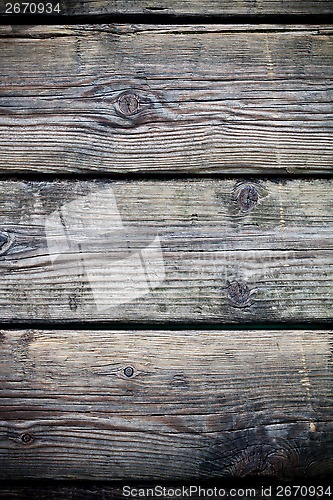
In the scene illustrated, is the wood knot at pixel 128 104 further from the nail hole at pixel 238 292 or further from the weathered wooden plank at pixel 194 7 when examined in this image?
the nail hole at pixel 238 292

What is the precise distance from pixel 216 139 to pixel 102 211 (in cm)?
25

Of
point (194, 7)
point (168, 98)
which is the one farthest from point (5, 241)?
point (194, 7)

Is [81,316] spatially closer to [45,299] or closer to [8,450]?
[45,299]

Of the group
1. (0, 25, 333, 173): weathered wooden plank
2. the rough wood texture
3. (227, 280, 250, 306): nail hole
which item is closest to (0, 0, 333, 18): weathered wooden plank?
(0, 25, 333, 173): weathered wooden plank

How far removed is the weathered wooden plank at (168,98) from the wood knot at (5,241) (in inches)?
A: 5.2

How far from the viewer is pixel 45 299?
864 millimetres

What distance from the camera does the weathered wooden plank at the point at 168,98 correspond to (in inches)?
34.2

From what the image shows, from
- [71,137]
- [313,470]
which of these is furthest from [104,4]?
[313,470]

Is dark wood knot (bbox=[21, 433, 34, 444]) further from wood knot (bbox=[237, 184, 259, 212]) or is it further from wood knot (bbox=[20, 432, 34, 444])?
wood knot (bbox=[237, 184, 259, 212])

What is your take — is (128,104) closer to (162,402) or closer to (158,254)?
(158,254)

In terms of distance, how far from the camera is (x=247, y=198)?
0.87 meters

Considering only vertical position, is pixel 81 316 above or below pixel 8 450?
above

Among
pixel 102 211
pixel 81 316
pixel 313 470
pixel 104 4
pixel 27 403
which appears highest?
pixel 104 4

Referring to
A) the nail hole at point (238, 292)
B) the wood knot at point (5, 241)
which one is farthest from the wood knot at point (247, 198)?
the wood knot at point (5, 241)
